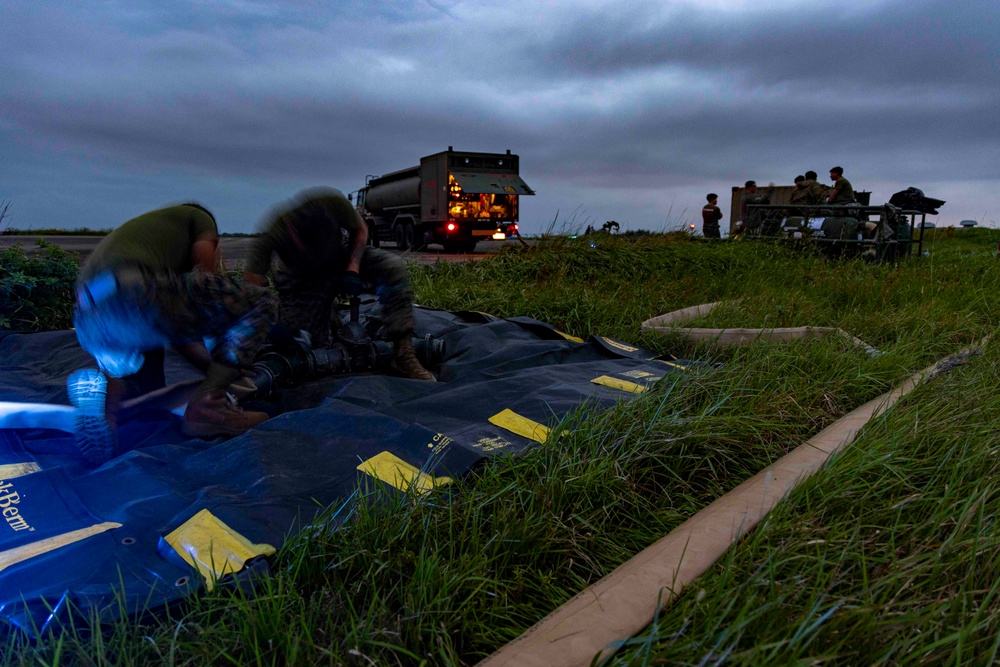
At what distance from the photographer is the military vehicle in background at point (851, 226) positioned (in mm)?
9539

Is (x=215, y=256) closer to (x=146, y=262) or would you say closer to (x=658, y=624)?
(x=146, y=262)

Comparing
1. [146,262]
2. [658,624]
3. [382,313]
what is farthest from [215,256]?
[658,624]

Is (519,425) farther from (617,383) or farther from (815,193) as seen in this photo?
(815,193)

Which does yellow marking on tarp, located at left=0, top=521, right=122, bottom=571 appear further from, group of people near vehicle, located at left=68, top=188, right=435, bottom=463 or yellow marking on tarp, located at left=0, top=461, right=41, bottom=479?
group of people near vehicle, located at left=68, top=188, right=435, bottom=463

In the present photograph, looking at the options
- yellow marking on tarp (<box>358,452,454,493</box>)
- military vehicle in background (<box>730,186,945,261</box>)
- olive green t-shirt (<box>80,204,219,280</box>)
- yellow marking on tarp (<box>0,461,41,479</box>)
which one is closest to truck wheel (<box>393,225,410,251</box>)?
military vehicle in background (<box>730,186,945,261</box>)

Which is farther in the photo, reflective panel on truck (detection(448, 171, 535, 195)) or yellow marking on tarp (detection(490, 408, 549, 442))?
reflective panel on truck (detection(448, 171, 535, 195))

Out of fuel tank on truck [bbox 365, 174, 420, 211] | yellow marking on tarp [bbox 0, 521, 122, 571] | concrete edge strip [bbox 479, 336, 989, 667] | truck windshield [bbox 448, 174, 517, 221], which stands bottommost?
yellow marking on tarp [bbox 0, 521, 122, 571]

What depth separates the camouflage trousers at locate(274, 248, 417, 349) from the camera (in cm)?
400

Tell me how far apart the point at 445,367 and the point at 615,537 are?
2.34m

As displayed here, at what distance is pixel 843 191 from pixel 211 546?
12.7 m

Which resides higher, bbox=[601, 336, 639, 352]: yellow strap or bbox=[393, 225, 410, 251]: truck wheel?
bbox=[393, 225, 410, 251]: truck wheel

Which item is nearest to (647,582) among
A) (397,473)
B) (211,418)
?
(397,473)

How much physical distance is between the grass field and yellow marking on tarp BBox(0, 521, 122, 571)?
1.24 feet

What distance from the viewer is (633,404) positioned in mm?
2684
